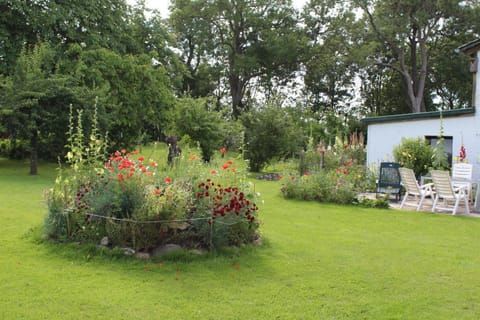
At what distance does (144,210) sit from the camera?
5719 mm

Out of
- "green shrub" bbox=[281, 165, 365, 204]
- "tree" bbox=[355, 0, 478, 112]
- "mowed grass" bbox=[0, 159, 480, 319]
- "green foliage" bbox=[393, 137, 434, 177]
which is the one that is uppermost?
"tree" bbox=[355, 0, 478, 112]

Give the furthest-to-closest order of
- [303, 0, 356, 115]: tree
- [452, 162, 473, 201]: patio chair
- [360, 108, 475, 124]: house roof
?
[303, 0, 356, 115]: tree → [360, 108, 475, 124]: house roof → [452, 162, 473, 201]: patio chair

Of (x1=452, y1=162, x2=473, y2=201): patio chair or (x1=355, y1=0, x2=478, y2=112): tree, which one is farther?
(x1=355, y1=0, x2=478, y2=112): tree

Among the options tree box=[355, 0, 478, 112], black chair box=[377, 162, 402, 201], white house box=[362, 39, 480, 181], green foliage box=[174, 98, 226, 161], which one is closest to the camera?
black chair box=[377, 162, 402, 201]

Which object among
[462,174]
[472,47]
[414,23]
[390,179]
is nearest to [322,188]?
[390,179]

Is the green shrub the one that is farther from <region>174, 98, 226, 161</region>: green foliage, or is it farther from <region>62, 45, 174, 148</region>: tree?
<region>174, 98, 226, 161</region>: green foliage

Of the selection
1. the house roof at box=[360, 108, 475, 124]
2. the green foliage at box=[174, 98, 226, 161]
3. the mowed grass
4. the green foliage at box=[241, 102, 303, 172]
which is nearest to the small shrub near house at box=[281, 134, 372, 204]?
the house roof at box=[360, 108, 475, 124]

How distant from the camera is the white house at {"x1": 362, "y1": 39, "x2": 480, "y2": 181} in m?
12.6

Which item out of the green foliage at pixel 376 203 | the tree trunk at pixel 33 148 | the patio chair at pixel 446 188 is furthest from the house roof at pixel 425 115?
the tree trunk at pixel 33 148

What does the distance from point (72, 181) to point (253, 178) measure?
1188cm

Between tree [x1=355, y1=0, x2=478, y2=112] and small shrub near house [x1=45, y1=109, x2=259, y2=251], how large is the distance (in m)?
29.6

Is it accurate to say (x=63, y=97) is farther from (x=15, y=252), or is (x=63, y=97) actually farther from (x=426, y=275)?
(x=426, y=275)

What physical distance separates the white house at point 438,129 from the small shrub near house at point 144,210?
8.63 m

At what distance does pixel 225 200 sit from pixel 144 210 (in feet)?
3.57
